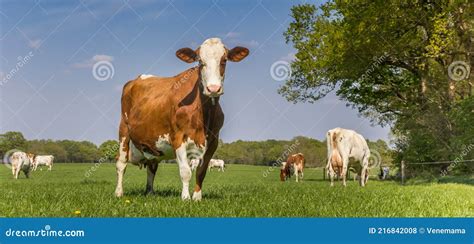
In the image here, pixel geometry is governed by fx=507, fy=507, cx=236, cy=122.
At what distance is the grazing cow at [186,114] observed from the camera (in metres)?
7.60

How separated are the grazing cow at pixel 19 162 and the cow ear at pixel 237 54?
2009 cm

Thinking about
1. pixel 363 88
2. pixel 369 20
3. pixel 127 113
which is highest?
pixel 369 20

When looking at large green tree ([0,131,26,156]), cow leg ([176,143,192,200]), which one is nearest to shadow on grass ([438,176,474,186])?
cow leg ([176,143,192,200])

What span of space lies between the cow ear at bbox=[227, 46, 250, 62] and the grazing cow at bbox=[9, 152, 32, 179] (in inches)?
791

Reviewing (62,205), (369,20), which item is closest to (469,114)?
(369,20)

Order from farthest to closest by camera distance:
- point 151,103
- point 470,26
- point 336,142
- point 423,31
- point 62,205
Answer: point 423,31
point 470,26
point 336,142
point 151,103
point 62,205

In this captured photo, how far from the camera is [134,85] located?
9992mm

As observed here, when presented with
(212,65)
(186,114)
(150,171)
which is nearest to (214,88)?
(212,65)

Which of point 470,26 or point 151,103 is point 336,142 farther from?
point 151,103

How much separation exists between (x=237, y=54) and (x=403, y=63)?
20.2 meters

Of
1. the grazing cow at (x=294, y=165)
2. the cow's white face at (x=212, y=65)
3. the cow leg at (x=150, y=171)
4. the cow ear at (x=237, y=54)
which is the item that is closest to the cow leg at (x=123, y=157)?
the cow leg at (x=150, y=171)

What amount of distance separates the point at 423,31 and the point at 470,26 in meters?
2.33

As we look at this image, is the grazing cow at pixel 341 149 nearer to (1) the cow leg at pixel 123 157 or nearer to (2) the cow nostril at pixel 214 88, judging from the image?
(1) the cow leg at pixel 123 157

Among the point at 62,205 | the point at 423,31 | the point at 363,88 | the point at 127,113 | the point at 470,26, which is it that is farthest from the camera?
the point at 363,88
